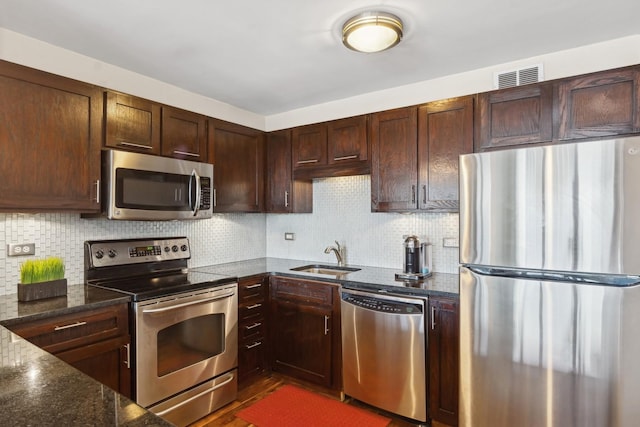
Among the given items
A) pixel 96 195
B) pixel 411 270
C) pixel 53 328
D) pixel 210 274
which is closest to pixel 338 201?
pixel 411 270

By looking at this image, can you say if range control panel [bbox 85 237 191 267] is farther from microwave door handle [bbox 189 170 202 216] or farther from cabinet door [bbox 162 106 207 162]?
cabinet door [bbox 162 106 207 162]

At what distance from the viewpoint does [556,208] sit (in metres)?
1.80

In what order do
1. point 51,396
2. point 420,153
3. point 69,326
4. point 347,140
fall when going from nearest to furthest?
Answer: point 51,396, point 69,326, point 420,153, point 347,140

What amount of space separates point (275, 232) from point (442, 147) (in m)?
2.07

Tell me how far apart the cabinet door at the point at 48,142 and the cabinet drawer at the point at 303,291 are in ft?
4.83

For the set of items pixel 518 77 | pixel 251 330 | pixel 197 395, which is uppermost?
pixel 518 77

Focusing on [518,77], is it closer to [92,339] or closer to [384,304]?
[384,304]

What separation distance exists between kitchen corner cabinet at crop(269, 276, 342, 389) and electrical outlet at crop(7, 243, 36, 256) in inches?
65.8

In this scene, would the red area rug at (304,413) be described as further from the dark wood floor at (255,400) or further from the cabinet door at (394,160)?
the cabinet door at (394,160)

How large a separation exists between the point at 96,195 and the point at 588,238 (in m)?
2.77

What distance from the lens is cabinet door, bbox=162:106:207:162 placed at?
2754mm

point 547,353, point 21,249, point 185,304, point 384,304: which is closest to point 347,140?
point 384,304

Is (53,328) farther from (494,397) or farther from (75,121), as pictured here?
(494,397)

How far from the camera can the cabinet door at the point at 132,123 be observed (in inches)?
94.9
